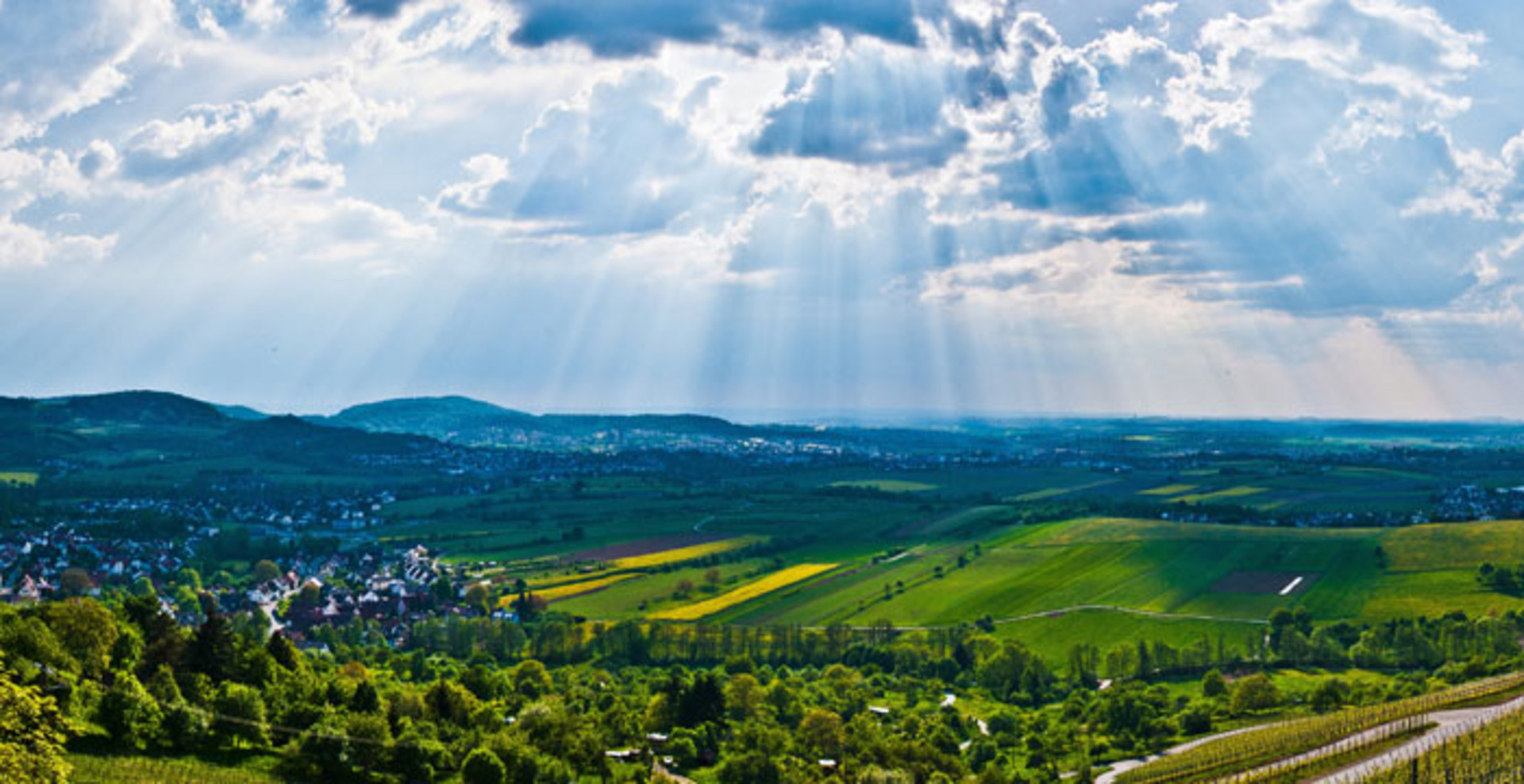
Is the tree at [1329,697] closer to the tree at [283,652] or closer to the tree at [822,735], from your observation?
the tree at [822,735]

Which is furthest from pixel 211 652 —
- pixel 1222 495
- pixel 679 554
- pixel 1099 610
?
pixel 1222 495

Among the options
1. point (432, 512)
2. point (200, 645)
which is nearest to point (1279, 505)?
point (432, 512)

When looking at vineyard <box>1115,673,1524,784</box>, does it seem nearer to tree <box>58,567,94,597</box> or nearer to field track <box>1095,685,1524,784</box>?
field track <box>1095,685,1524,784</box>

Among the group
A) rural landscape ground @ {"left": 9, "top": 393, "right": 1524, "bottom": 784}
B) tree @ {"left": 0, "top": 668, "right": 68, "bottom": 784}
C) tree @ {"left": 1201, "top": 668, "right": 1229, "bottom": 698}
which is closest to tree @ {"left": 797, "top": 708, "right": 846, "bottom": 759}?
rural landscape ground @ {"left": 9, "top": 393, "right": 1524, "bottom": 784}

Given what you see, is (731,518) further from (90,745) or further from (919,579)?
(90,745)

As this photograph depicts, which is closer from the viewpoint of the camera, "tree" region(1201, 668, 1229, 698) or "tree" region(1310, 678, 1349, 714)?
"tree" region(1310, 678, 1349, 714)
